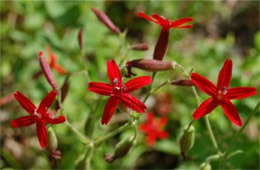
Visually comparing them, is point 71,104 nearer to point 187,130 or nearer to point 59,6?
point 59,6

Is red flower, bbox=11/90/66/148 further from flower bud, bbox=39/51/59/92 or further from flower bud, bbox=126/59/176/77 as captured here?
flower bud, bbox=126/59/176/77

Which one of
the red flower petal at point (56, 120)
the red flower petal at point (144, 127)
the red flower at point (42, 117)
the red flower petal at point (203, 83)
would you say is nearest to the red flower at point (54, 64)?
the red flower petal at point (144, 127)

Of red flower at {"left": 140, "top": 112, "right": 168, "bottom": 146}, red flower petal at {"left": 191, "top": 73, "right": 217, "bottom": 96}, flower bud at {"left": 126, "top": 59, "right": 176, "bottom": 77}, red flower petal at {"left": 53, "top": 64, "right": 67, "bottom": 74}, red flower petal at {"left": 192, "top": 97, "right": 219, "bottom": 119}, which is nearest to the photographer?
red flower petal at {"left": 192, "top": 97, "right": 219, "bottom": 119}

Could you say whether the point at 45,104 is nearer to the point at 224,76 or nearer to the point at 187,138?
the point at 187,138

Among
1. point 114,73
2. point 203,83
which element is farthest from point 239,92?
point 114,73

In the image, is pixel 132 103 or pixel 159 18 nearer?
pixel 132 103

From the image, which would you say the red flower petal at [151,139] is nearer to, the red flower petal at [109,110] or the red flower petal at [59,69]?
the red flower petal at [59,69]

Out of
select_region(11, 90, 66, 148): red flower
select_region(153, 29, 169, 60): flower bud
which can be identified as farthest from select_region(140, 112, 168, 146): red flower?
select_region(11, 90, 66, 148): red flower
